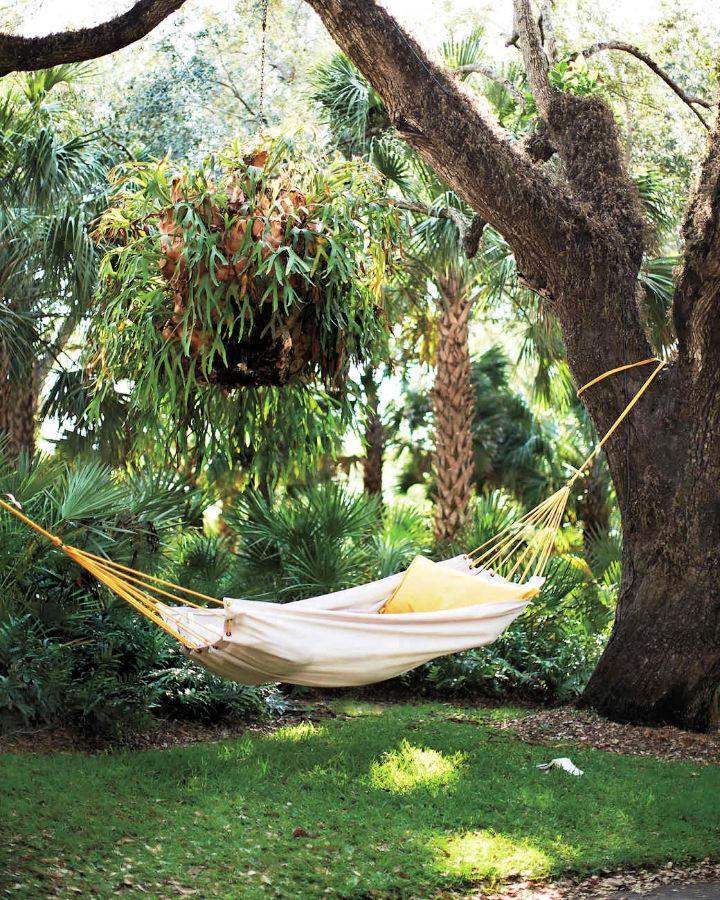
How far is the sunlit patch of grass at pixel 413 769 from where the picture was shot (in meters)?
4.04

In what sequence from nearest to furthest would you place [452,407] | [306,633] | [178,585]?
[306,633] → [178,585] → [452,407]

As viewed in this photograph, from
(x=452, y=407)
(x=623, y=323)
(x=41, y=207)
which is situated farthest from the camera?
(x=452, y=407)

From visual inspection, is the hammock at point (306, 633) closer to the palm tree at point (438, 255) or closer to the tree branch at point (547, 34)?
the tree branch at point (547, 34)

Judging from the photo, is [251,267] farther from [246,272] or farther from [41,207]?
[41,207]

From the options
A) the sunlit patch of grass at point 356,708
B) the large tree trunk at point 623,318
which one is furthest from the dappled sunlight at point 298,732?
the large tree trunk at point 623,318

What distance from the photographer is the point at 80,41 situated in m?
4.27

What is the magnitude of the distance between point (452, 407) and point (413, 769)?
4.85 meters

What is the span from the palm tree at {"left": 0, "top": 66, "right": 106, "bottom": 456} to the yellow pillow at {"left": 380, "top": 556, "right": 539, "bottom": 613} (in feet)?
11.8

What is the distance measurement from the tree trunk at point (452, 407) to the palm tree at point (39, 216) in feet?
10.3

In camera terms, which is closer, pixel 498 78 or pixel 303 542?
pixel 498 78

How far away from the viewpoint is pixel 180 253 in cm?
381

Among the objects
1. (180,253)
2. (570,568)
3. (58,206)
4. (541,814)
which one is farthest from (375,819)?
(58,206)

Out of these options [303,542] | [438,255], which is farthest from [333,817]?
[438,255]

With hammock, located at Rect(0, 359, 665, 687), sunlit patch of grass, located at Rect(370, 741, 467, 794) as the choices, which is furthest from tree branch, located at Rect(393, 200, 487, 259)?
sunlit patch of grass, located at Rect(370, 741, 467, 794)
